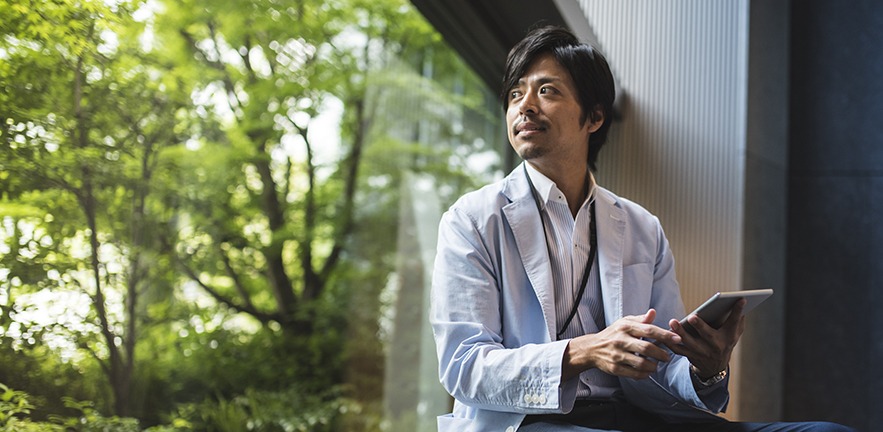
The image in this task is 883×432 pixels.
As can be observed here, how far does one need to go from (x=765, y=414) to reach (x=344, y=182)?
3079 mm

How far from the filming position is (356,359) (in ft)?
16.9

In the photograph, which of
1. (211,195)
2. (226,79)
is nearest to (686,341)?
(211,195)

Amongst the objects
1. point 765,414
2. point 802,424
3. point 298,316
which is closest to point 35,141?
point 802,424

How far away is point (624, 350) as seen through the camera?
1178 millimetres

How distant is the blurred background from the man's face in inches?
32.0

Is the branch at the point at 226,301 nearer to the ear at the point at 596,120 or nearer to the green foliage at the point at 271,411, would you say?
the green foliage at the point at 271,411

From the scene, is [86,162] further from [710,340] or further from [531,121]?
[710,340]

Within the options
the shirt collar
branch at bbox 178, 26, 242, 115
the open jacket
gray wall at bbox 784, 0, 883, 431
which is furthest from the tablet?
branch at bbox 178, 26, 242, 115

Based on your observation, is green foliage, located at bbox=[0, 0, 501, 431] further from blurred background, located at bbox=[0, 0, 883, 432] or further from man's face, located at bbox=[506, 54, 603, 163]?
man's face, located at bbox=[506, 54, 603, 163]

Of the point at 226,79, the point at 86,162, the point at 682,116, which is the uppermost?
the point at 226,79

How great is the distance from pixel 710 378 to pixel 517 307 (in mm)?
341

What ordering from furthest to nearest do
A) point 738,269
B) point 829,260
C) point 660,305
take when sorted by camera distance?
1. point 829,260
2. point 738,269
3. point 660,305

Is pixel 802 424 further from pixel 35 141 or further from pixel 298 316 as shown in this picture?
pixel 298 316

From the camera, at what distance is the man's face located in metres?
1.50
